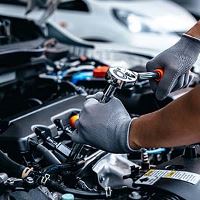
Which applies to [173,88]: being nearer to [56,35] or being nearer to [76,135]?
[76,135]

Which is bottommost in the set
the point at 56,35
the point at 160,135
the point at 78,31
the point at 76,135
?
the point at 78,31

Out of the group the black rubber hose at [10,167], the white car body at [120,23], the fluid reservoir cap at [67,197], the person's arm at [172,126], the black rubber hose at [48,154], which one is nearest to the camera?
the person's arm at [172,126]

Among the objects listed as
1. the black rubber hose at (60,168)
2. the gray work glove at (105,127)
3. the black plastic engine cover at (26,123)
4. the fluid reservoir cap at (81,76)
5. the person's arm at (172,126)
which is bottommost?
the fluid reservoir cap at (81,76)

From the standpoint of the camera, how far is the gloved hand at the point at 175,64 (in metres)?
1.53

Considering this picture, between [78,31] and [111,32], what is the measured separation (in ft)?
1.18

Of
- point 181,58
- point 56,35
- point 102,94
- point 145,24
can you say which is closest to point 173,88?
point 181,58

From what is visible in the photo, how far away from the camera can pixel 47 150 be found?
1.59 meters

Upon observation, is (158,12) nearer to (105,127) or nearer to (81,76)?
(81,76)

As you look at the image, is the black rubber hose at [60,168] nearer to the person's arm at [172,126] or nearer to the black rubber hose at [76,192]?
the black rubber hose at [76,192]

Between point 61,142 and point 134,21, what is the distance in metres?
3.27

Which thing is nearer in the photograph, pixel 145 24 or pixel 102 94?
pixel 102 94

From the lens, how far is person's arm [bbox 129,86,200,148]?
4.02 feet

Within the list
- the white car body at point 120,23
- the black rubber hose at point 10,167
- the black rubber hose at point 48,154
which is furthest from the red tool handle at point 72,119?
the white car body at point 120,23

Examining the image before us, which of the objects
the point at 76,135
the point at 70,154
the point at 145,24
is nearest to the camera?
the point at 76,135
